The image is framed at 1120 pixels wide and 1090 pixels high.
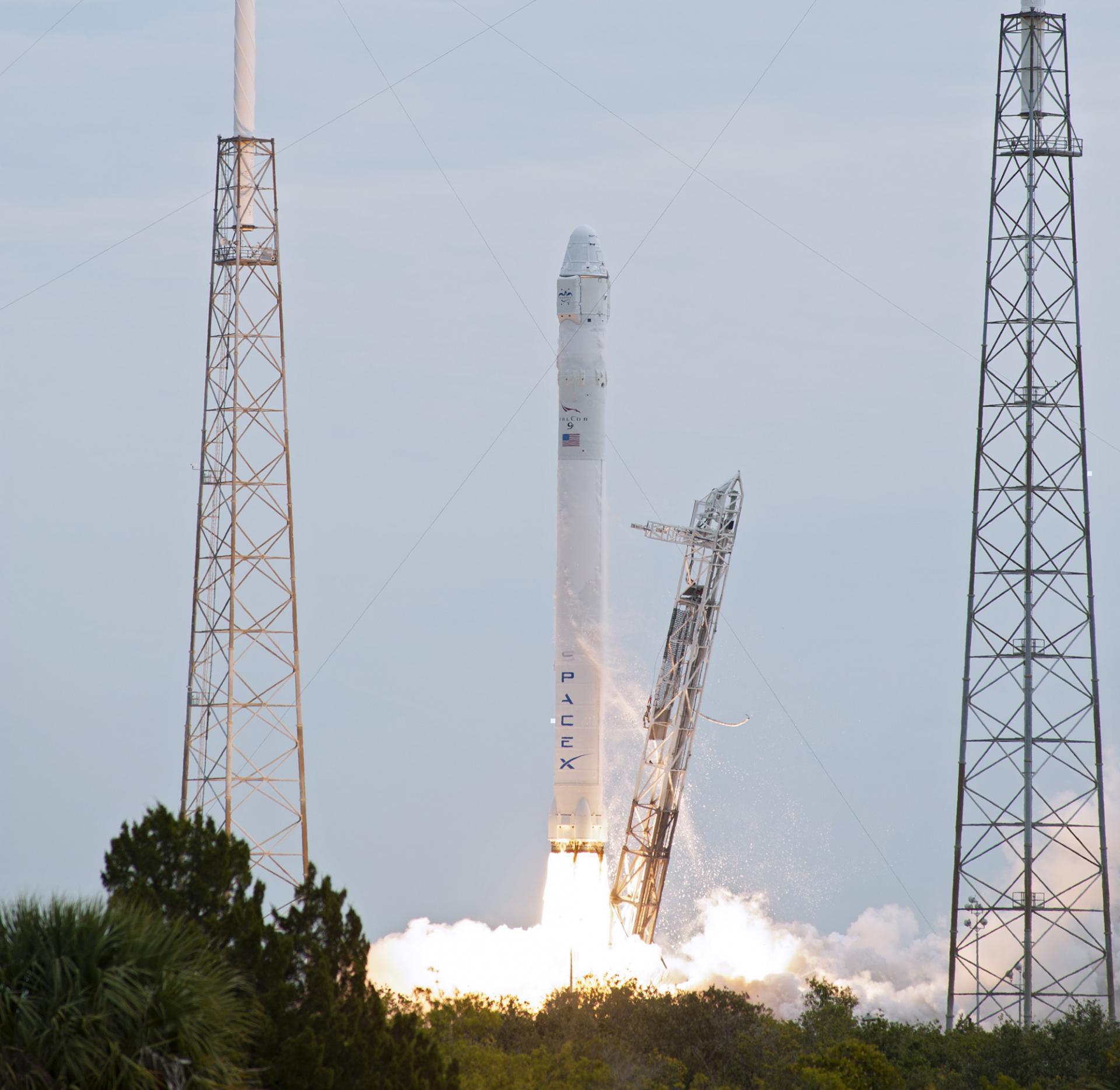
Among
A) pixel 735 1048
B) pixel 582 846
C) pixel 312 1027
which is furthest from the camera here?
pixel 582 846

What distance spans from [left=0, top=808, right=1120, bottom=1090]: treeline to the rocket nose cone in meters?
15.9

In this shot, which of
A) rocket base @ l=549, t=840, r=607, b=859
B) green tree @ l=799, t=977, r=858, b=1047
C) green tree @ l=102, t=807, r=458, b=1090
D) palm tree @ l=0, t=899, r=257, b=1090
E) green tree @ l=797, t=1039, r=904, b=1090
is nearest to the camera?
palm tree @ l=0, t=899, r=257, b=1090

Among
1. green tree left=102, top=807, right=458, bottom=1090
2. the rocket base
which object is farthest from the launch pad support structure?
green tree left=102, top=807, right=458, bottom=1090

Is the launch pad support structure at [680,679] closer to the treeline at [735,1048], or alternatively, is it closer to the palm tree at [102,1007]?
the treeline at [735,1048]

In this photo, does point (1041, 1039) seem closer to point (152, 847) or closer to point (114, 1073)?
point (152, 847)

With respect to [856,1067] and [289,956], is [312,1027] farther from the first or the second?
[856,1067]

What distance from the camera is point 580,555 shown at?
1682 inches

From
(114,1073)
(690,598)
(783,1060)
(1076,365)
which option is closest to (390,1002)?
(783,1060)

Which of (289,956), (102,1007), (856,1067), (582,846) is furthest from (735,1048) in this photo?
(102,1007)

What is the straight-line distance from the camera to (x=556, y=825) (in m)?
42.0

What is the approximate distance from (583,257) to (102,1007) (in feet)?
90.2

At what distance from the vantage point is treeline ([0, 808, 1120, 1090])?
62.0 feet

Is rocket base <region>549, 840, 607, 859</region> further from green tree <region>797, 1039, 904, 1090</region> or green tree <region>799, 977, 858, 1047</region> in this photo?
green tree <region>797, 1039, 904, 1090</region>

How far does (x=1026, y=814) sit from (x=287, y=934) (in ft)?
61.9
